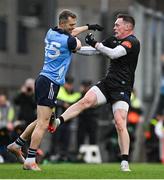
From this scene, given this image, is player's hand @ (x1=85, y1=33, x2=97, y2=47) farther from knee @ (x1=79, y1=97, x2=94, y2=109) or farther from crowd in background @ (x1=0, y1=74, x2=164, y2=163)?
→ crowd in background @ (x1=0, y1=74, x2=164, y2=163)

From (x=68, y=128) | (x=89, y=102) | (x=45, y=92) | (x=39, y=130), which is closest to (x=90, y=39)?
(x=89, y=102)

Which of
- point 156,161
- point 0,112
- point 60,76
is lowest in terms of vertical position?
point 156,161

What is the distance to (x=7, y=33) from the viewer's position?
27984mm

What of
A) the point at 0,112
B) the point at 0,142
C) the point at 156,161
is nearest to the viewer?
the point at 0,142

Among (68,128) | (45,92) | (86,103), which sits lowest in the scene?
(68,128)

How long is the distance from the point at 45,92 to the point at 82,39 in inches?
550

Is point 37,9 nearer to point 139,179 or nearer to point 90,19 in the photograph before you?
point 90,19

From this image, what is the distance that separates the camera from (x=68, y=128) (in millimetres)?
23281

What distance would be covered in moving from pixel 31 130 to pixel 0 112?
29.1 ft

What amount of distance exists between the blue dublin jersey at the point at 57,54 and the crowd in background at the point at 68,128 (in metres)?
6.93

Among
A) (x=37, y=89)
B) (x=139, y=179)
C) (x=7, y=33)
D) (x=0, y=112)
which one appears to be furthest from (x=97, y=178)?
(x=7, y=33)

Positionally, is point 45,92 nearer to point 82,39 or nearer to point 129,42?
point 129,42

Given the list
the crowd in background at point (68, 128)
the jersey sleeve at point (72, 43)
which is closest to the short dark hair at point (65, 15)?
the jersey sleeve at point (72, 43)

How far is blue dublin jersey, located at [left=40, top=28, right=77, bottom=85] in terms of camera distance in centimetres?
1366
